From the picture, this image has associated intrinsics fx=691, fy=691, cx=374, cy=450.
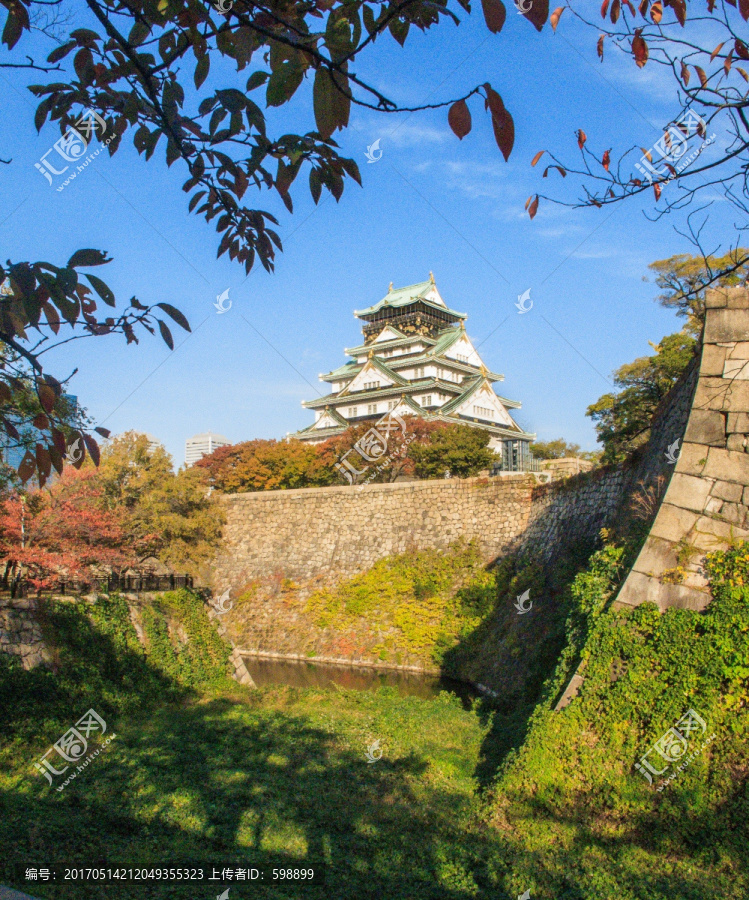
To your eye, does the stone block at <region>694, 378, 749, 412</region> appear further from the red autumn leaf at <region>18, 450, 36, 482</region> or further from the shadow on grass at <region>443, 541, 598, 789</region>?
the red autumn leaf at <region>18, 450, 36, 482</region>

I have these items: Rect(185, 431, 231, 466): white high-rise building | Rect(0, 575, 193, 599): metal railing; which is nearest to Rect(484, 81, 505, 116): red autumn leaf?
Rect(0, 575, 193, 599): metal railing

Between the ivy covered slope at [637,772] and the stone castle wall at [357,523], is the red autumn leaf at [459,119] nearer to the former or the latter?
the ivy covered slope at [637,772]

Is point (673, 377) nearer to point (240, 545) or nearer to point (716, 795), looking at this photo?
point (716, 795)

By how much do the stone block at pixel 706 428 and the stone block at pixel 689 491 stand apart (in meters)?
0.40

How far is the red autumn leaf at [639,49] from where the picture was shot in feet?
9.62

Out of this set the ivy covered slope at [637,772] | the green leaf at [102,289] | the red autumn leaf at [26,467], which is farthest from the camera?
the ivy covered slope at [637,772]

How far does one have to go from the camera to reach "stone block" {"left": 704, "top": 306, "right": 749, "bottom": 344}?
6977 millimetres

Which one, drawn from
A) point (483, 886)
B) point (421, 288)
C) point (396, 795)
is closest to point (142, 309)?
point (483, 886)

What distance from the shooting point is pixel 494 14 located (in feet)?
6.07

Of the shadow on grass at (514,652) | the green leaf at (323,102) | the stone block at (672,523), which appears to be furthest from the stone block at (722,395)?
the green leaf at (323,102)

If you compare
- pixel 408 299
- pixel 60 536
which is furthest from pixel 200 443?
Answer: pixel 60 536

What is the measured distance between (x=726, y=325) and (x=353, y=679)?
525 inches

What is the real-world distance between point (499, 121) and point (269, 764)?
28.6 ft

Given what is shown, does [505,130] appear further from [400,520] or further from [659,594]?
[400,520]
